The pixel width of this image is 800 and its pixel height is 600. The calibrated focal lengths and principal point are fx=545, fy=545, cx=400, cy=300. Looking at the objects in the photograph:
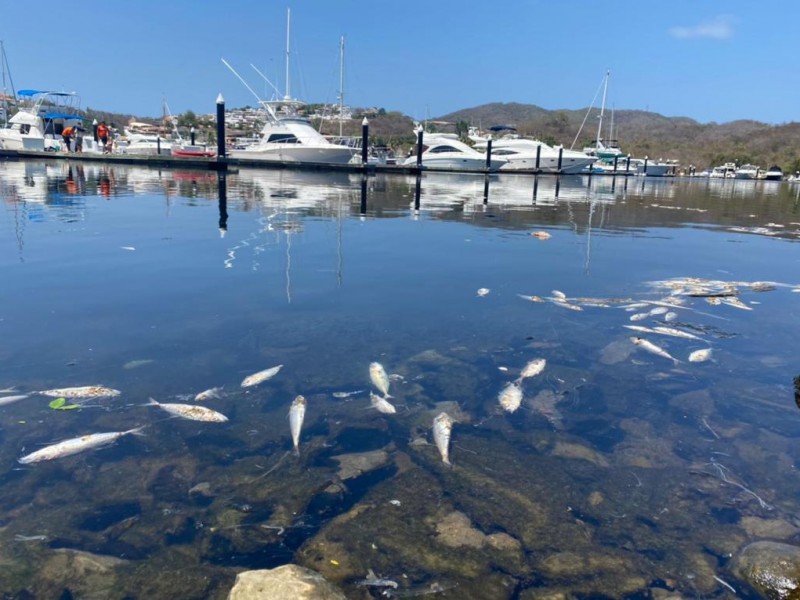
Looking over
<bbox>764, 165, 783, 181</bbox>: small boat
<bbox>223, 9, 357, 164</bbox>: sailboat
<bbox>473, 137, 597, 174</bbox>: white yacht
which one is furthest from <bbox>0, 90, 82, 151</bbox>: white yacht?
<bbox>764, 165, 783, 181</bbox>: small boat

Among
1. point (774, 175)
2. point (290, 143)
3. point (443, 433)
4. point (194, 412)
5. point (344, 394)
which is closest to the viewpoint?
point (443, 433)

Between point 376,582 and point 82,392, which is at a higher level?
point 82,392

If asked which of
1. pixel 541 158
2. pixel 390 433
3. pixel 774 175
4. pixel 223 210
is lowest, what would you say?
pixel 390 433

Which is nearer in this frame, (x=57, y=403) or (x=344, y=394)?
(x=57, y=403)

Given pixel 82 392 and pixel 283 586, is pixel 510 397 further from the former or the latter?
pixel 82 392

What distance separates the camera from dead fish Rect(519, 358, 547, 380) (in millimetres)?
4641

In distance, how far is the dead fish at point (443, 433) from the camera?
351 centimetres

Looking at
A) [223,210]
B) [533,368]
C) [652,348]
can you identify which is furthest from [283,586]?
[223,210]

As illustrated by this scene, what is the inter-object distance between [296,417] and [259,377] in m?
0.75

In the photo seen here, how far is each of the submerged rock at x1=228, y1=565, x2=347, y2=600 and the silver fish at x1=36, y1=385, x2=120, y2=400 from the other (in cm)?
224

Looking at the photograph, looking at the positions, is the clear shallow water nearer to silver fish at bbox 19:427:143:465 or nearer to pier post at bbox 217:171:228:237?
silver fish at bbox 19:427:143:465

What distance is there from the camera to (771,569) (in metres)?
2.53

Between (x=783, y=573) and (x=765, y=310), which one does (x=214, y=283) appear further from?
Answer: (x=765, y=310)

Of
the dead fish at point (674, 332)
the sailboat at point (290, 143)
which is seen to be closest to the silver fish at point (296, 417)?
the dead fish at point (674, 332)
